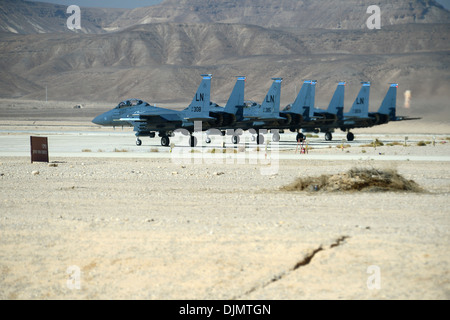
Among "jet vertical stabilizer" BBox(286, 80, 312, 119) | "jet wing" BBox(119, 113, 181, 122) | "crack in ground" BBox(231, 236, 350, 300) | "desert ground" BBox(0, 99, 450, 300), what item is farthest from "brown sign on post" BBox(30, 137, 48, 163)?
"jet vertical stabilizer" BBox(286, 80, 312, 119)

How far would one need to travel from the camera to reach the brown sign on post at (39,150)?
26969 millimetres

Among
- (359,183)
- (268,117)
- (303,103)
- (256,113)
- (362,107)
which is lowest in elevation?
(359,183)

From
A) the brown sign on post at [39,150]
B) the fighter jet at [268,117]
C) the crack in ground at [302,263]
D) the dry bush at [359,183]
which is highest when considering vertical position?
the fighter jet at [268,117]

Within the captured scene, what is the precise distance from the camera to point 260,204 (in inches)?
613

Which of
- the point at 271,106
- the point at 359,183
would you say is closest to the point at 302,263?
the point at 359,183

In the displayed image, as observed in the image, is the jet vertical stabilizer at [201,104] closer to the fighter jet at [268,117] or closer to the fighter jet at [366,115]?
the fighter jet at [268,117]

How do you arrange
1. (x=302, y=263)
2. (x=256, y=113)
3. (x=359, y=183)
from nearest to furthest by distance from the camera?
(x=302, y=263) < (x=359, y=183) < (x=256, y=113)

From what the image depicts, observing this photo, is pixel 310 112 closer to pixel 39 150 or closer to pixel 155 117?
pixel 155 117

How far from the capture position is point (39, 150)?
27.2 metres

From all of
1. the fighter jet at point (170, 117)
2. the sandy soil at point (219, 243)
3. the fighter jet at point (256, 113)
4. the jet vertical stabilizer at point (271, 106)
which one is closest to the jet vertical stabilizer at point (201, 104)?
the fighter jet at point (170, 117)

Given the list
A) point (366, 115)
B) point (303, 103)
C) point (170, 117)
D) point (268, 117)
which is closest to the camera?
point (170, 117)

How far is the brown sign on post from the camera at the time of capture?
88.5 ft
